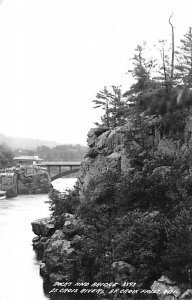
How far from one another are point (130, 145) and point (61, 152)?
3419 cm

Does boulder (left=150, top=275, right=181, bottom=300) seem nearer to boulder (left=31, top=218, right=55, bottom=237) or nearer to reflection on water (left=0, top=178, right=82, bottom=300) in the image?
reflection on water (left=0, top=178, right=82, bottom=300)

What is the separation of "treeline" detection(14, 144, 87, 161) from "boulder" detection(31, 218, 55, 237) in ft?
76.1

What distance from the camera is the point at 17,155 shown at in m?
52.0

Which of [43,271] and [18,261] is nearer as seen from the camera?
[43,271]

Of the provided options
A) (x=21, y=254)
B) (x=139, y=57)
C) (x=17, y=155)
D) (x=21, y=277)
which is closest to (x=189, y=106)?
(x=139, y=57)

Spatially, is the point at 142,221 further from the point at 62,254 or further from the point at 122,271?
the point at 62,254

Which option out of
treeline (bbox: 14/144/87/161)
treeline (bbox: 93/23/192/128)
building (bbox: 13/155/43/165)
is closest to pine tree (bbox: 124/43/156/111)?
treeline (bbox: 93/23/192/128)

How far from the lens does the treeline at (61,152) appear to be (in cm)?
4397

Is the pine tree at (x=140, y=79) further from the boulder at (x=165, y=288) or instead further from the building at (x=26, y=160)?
the building at (x=26, y=160)

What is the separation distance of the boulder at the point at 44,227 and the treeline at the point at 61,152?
76.1ft

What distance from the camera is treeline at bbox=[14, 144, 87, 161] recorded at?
144 feet

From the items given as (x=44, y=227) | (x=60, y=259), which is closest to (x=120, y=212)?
(x=60, y=259)

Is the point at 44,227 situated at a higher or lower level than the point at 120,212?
lower

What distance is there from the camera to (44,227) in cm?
1653
